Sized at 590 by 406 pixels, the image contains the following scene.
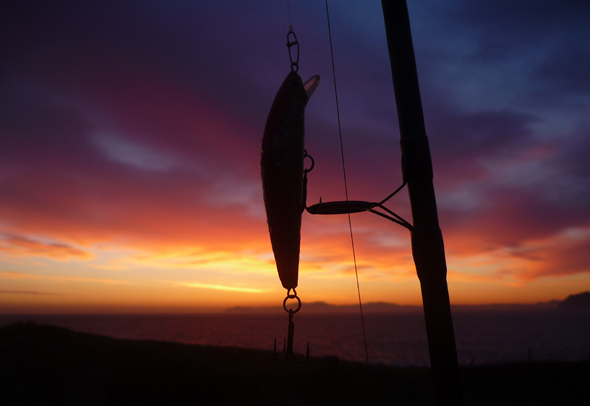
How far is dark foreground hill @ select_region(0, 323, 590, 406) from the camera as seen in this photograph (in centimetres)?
2014

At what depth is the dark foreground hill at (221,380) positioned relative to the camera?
2014 centimetres

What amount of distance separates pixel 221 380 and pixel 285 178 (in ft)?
75.3

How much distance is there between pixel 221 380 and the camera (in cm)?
2244

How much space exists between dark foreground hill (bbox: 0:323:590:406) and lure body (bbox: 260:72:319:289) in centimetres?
1909

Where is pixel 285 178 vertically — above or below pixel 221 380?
above

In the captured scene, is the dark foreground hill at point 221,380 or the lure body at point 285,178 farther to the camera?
the dark foreground hill at point 221,380

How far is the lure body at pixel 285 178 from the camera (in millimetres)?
3240

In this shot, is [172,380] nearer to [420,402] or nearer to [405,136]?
[420,402]

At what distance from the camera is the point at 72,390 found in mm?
19484

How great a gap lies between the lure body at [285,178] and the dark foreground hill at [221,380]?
19.1 m

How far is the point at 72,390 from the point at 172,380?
18.0 ft

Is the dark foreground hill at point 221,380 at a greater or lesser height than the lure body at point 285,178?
lesser

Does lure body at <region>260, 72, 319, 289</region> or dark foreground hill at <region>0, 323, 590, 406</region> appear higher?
lure body at <region>260, 72, 319, 289</region>

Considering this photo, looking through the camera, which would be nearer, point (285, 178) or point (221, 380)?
point (285, 178)
